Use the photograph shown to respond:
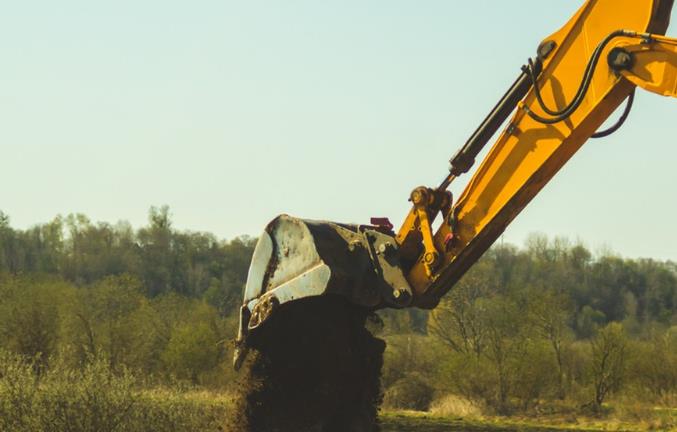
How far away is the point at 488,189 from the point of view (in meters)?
8.86

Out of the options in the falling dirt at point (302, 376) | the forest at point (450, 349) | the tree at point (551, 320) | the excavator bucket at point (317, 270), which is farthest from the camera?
the tree at point (551, 320)

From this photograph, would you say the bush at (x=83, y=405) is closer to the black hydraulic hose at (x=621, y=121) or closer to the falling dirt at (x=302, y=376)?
the falling dirt at (x=302, y=376)

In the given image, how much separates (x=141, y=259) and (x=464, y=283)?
130ft

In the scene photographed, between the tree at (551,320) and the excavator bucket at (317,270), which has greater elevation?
the tree at (551,320)

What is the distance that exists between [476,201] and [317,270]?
153 centimetres

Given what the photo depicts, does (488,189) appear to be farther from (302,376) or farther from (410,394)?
(410,394)

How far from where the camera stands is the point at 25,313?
103 feet

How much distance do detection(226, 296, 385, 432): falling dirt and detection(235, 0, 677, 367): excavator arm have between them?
23 centimetres

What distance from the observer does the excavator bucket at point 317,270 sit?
9430 millimetres

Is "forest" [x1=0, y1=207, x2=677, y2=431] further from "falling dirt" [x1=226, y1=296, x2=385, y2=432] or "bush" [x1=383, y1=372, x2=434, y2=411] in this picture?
"falling dirt" [x1=226, y1=296, x2=385, y2=432]

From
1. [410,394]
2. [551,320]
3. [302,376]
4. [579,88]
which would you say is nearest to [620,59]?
[579,88]

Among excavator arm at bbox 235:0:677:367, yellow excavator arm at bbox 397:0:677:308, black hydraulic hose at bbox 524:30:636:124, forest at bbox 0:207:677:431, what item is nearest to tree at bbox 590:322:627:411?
forest at bbox 0:207:677:431

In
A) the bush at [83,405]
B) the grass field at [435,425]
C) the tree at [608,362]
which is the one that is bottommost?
the grass field at [435,425]

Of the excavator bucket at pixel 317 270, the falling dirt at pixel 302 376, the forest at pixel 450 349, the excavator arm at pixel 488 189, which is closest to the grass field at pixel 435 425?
the forest at pixel 450 349
